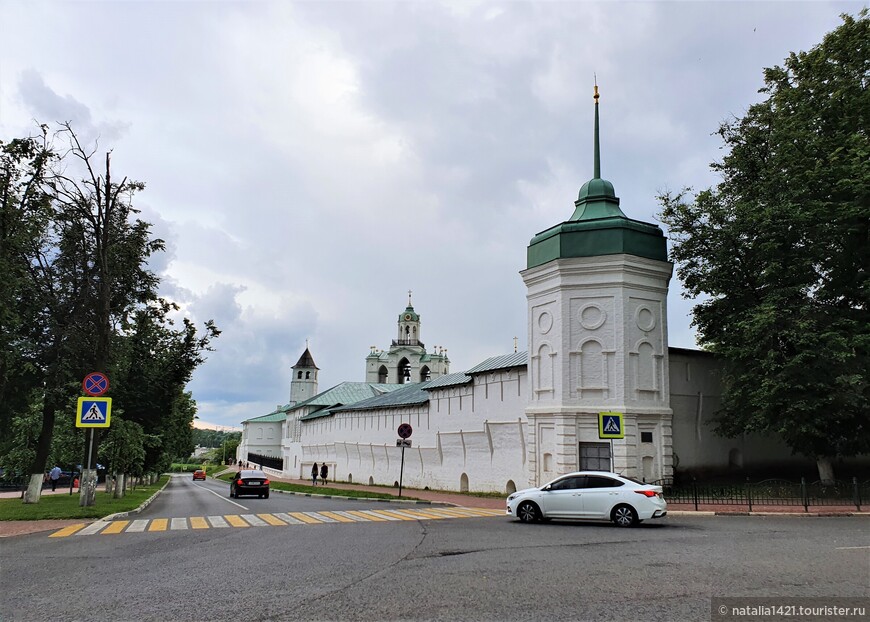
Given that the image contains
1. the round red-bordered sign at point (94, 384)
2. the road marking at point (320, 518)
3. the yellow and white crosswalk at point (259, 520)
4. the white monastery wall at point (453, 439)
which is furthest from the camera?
the white monastery wall at point (453, 439)

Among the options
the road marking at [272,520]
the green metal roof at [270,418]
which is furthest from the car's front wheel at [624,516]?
the green metal roof at [270,418]

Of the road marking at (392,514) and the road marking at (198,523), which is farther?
the road marking at (392,514)

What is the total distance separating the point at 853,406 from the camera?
71.4ft

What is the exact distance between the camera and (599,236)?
25500 mm

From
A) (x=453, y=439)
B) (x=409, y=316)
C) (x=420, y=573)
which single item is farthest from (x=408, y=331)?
(x=420, y=573)

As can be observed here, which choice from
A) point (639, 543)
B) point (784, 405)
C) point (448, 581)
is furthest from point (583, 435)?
point (448, 581)

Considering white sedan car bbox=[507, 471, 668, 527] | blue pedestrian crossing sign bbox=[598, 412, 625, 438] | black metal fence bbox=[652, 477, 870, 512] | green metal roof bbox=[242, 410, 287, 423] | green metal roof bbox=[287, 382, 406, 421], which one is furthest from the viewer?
green metal roof bbox=[242, 410, 287, 423]

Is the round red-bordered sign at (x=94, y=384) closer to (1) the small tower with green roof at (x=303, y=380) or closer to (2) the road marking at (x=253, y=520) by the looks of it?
(2) the road marking at (x=253, y=520)

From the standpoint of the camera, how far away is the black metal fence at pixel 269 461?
8081 cm

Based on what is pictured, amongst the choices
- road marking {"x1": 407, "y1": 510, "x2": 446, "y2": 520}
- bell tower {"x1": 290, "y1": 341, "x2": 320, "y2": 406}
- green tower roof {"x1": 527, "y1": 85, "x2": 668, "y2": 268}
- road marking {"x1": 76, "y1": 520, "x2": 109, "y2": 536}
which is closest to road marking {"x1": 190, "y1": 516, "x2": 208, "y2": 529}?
road marking {"x1": 76, "y1": 520, "x2": 109, "y2": 536}

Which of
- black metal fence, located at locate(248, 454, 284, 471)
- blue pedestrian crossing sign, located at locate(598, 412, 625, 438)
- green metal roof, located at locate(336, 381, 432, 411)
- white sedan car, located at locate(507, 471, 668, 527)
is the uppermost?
green metal roof, located at locate(336, 381, 432, 411)

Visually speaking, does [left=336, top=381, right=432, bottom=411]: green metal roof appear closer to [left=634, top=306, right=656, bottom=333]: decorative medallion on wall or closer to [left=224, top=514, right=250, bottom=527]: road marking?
[left=634, top=306, right=656, bottom=333]: decorative medallion on wall

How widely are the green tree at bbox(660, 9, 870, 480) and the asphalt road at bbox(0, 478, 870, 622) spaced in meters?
8.86

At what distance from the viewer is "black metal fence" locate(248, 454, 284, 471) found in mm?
80812
